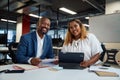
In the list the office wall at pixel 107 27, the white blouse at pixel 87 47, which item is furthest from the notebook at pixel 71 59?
the office wall at pixel 107 27

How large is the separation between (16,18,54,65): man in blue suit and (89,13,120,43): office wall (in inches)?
66.5

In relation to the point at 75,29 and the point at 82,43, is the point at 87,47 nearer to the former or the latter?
the point at 82,43

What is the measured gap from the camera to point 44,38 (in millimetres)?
2256

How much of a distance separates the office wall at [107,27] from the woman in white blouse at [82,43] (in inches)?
56.7

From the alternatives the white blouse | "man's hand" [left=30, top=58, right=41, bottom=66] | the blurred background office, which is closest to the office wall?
the blurred background office

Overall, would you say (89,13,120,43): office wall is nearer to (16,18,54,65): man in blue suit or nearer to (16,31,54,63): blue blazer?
(16,18,54,65): man in blue suit

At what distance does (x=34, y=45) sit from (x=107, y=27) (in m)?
2.10

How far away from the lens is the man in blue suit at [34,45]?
2.04m

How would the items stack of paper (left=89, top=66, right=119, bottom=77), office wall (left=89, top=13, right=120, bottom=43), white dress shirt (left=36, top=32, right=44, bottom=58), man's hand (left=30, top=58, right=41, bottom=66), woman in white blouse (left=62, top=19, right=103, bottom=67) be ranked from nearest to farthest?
stack of paper (left=89, top=66, right=119, bottom=77), man's hand (left=30, top=58, right=41, bottom=66), woman in white blouse (left=62, top=19, right=103, bottom=67), white dress shirt (left=36, top=32, right=44, bottom=58), office wall (left=89, top=13, right=120, bottom=43)

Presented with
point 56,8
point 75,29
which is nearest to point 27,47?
point 75,29

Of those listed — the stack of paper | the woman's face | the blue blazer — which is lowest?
the stack of paper

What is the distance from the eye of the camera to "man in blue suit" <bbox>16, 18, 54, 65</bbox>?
204cm

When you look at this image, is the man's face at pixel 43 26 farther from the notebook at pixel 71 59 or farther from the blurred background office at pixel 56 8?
the blurred background office at pixel 56 8

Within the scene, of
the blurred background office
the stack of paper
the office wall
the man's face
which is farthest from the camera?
the blurred background office
